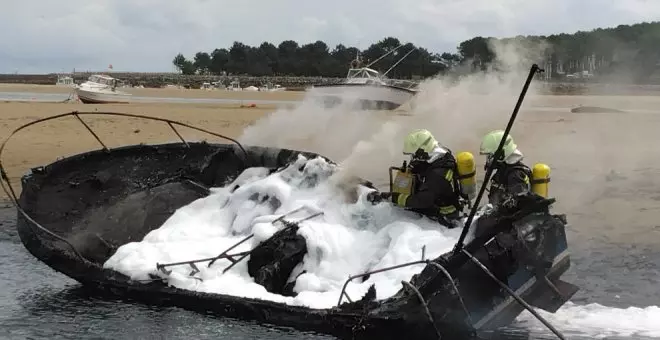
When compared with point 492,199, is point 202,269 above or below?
below

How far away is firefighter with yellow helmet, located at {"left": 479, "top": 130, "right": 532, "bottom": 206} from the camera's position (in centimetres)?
859

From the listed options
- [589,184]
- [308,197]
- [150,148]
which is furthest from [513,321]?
[589,184]

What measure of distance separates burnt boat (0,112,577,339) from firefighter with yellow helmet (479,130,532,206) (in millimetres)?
678

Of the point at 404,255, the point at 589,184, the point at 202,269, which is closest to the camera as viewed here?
the point at 404,255

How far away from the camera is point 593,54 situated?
15852 millimetres

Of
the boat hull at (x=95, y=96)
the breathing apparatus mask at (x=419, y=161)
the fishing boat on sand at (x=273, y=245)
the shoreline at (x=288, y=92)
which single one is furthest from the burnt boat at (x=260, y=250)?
the boat hull at (x=95, y=96)

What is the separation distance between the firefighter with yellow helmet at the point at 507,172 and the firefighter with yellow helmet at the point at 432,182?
0.46 m

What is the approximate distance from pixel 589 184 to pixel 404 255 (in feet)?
32.5

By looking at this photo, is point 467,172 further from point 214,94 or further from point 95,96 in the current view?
point 214,94

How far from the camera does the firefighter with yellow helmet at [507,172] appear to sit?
28.2 ft

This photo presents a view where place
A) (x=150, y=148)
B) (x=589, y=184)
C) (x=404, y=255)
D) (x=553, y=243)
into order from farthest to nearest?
(x=589, y=184) → (x=150, y=148) → (x=404, y=255) → (x=553, y=243)

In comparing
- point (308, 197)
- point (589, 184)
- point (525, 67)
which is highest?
point (525, 67)

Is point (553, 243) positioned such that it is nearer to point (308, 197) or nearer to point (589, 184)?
point (308, 197)

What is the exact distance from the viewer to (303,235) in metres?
9.67
